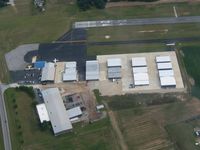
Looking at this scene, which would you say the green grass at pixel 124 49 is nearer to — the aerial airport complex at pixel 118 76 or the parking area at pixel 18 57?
the aerial airport complex at pixel 118 76

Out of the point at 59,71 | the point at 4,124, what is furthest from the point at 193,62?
the point at 4,124

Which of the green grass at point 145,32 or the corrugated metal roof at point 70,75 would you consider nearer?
the corrugated metal roof at point 70,75

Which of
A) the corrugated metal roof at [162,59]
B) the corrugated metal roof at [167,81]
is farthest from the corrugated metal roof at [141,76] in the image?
the corrugated metal roof at [162,59]

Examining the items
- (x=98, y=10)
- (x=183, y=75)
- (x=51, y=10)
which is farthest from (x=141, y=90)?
(x=51, y=10)

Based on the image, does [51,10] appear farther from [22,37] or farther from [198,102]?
[198,102]

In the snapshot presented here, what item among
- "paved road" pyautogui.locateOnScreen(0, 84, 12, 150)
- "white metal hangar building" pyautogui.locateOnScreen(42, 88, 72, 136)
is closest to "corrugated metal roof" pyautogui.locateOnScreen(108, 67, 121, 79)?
"white metal hangar building" pyautogui.locateOnScreen(42, 88, 72, 136)
